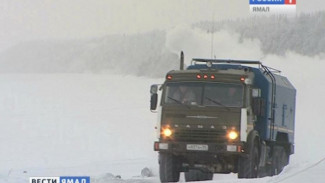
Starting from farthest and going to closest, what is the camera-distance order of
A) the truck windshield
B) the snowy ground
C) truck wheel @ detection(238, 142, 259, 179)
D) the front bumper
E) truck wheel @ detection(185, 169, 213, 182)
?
the snowy ground → truck wheel @ detection(185, 169, 213, 182) → truck wheel @ detection(238, 142, 259, 179) → the truck windshield → the front bumper

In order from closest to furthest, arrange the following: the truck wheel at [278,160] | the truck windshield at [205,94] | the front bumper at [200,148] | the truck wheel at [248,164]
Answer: the front bumper at [200,148] < the truck windshield at [205,94] < the truck wheel at [248,164] < the truck wheel at [278,160]

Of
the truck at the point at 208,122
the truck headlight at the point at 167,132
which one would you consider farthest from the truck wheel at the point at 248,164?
the truck headlight at the point at 167,132

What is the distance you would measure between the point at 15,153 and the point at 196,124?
2051cm

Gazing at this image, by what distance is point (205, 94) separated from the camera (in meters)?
15.6

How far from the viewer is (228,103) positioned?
1544 cm

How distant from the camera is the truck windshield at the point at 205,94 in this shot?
1546 cm

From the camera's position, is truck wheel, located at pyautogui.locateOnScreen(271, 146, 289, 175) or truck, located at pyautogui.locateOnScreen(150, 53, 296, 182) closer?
truck, located at pyautogui.locateOnScreen(150, 53, 296, 182)

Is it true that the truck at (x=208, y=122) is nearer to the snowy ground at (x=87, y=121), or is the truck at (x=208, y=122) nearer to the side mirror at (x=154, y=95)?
the side mirror at (x=154, y=95)

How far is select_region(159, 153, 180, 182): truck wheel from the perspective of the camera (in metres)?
16.0

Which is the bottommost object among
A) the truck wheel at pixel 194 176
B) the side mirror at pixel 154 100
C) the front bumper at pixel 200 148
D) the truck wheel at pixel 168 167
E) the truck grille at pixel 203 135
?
the truck wheel at pixel 194 176

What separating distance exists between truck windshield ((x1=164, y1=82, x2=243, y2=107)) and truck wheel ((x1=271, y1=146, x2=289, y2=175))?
4.41 meters

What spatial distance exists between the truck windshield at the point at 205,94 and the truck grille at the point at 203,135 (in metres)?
0.67

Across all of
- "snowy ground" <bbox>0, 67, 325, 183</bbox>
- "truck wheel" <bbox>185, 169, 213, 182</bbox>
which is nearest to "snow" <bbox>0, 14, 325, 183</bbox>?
"snowy ground" <bbox>0, 67, 325, 183</bbox>

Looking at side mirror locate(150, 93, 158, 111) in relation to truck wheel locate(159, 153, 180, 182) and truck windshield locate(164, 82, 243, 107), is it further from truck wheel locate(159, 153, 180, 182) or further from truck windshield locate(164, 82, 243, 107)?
truck wheel locate(159, 153, 180, 182)
